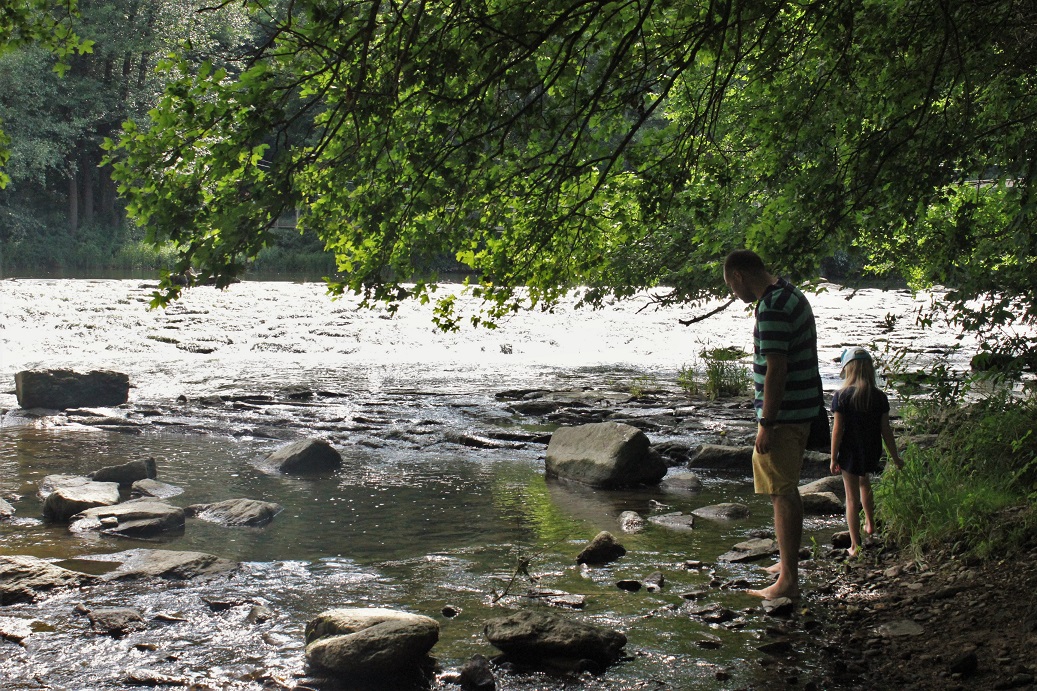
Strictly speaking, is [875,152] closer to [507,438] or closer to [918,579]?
[918,579]

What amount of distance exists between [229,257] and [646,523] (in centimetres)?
490

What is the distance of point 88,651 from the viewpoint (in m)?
5.45

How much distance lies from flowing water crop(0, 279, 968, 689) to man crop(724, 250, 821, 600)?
727 mm

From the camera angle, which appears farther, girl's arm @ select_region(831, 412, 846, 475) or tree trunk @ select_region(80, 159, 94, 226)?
tree trunk @ select_region(80, 159, 94, 226)

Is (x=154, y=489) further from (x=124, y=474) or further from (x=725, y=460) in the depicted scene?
(x=725, y=460)

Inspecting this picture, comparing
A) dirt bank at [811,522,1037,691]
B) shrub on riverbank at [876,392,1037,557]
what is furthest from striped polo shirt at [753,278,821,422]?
shrub on riverbank at [876,392,1037,557]

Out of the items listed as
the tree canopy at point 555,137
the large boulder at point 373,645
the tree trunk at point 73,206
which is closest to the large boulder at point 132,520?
the large boulder at point 373,645

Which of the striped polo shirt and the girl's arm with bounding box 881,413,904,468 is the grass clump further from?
the striped polo shirt

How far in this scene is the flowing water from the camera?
5.41m

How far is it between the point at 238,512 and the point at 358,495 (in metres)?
1.38

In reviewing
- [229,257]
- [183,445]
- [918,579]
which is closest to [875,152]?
[918,579]

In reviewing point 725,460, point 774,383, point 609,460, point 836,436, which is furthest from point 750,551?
point 725,460

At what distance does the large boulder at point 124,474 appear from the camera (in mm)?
10188

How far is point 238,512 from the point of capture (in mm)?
8766
